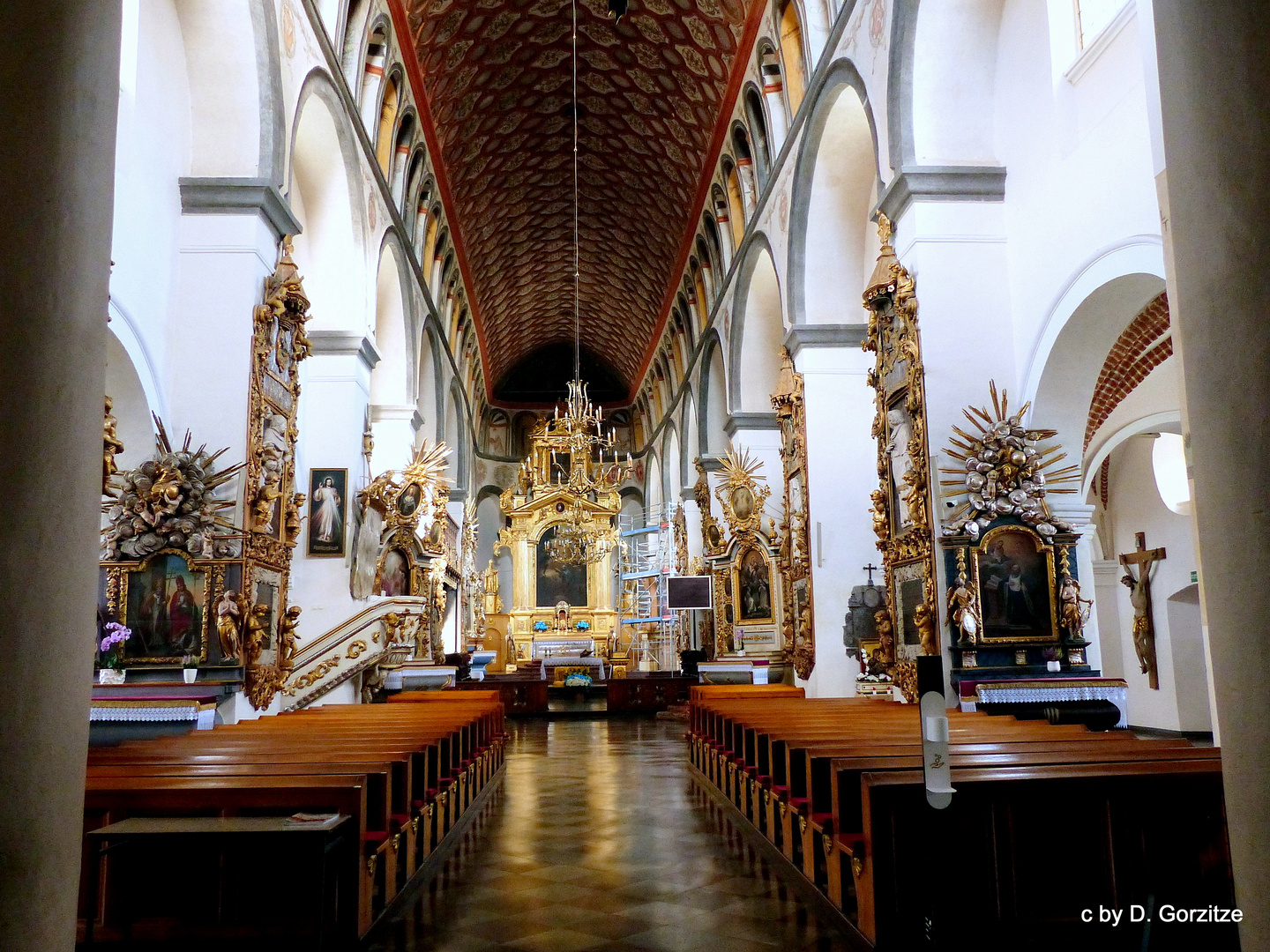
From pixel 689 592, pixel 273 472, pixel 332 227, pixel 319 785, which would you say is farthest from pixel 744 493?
pixel 319 785

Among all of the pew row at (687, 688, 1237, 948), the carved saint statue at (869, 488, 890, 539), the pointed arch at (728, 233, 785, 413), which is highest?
the pointed arch at (728, 233, 785, 413)

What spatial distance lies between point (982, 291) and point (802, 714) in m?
4.02

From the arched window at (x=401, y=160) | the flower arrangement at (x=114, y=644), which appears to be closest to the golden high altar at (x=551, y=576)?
the arched window at (x=401, y=160)

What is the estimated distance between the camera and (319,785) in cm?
417

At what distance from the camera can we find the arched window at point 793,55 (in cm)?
1222

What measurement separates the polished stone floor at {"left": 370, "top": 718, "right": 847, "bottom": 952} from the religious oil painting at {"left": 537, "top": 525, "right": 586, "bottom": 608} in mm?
20153

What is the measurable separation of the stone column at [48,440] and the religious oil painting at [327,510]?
33.1ft

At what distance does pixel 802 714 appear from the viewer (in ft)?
25.2

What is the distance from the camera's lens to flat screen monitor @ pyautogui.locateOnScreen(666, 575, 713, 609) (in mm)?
17359

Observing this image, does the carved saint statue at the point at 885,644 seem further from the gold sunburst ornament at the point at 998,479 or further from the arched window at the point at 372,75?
the arched window at the point at 372,75

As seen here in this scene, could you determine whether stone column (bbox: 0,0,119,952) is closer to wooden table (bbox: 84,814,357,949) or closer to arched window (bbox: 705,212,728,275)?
wooden table (bbox: 84,814,357,949)

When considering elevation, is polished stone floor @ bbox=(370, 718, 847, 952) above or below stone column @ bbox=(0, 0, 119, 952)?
below

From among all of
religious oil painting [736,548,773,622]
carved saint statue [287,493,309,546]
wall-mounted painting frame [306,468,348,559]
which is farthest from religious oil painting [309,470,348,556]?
religious oil painting [736,548,773,622]

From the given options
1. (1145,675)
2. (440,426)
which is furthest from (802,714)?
(440,426)
